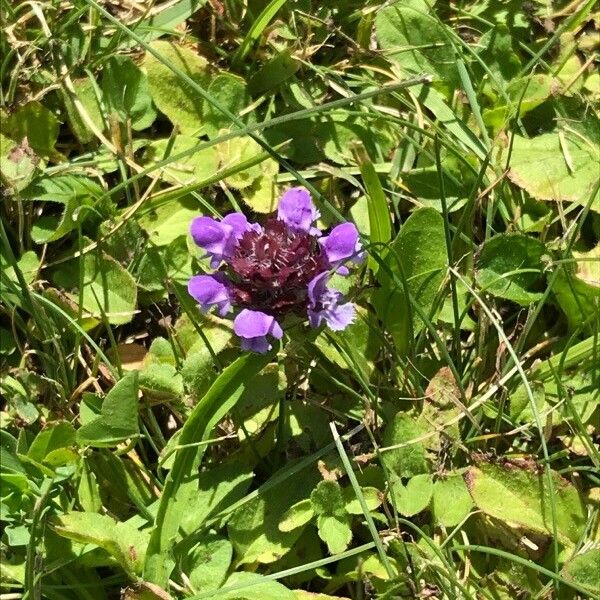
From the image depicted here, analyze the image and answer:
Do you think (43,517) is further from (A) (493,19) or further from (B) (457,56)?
(A) (493,19)

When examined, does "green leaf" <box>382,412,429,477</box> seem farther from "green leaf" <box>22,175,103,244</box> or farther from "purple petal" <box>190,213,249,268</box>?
"green leaf" <box>22,175,103,244</box>

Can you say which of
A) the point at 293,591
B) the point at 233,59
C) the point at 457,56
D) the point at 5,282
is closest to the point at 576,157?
the point at 457,56

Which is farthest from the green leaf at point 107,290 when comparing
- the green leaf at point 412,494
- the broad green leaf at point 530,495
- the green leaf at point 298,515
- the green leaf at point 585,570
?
the green leaf at point 585,570

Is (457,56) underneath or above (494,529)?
above

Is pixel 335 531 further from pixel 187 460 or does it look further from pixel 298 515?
pixel 187 460

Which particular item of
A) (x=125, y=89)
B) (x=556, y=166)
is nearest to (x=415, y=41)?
(x=556, y=166)

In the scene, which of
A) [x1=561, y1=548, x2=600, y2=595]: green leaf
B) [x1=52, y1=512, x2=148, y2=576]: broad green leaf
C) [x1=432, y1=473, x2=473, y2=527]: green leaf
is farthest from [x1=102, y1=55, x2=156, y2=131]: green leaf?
[x1=561, y1=548, x2=600, y2=595]: green leaf

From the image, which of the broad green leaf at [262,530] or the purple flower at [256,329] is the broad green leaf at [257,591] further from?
the purple flower at [256,329]
